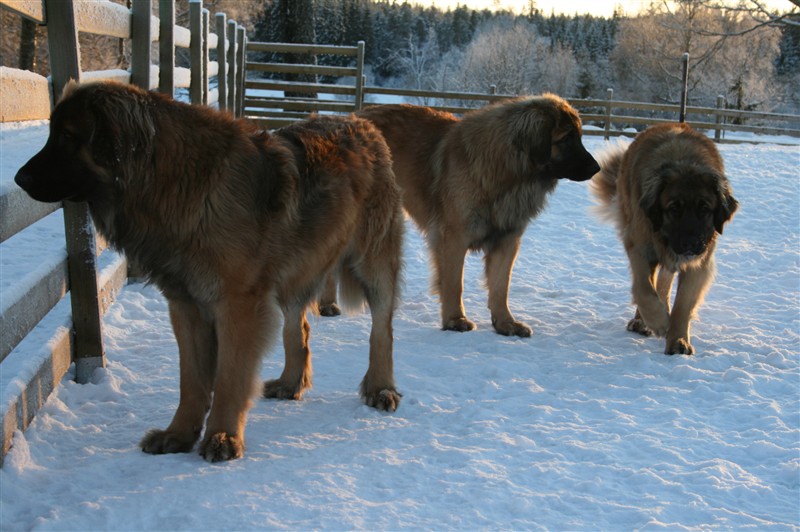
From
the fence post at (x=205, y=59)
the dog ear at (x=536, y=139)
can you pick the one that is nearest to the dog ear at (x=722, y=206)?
the dog ear at (x=536, y=139)

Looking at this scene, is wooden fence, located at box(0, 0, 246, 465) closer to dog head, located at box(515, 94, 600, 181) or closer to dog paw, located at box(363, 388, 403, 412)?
dog paw, located at box(363, 388, 403, 412)

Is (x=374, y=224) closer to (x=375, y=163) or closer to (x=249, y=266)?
(x=375, y=163)

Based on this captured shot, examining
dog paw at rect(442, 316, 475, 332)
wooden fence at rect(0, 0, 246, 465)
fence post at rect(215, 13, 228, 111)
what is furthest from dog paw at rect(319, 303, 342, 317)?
fence post at rect(215, 13, 228, 111)

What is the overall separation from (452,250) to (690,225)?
1916 millimetres

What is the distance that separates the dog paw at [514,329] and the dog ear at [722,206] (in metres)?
1.71

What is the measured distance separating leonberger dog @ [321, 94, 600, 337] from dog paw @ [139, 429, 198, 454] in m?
3.07

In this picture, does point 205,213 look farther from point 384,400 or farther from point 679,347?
point 679,347

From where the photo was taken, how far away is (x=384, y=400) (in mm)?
4398

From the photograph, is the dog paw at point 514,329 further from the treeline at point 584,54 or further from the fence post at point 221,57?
the treeline at point 584,54

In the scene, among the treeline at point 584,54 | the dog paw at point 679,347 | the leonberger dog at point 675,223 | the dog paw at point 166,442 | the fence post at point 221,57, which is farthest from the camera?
the treeline at point 584,54

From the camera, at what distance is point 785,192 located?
13.5 m

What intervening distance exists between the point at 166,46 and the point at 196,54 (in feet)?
4.95

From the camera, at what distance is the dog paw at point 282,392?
453 centimetres

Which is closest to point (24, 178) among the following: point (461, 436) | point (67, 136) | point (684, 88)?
point (67, 136)
